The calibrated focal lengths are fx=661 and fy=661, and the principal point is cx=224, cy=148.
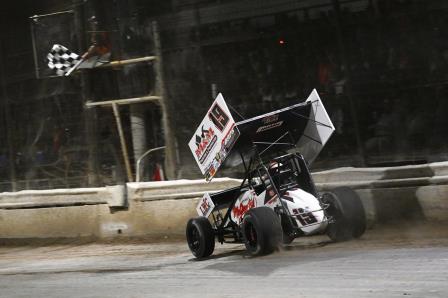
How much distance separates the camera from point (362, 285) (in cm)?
611

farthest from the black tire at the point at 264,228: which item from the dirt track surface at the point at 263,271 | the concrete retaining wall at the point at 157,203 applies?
the concrete retaining wall at the point at 157,203

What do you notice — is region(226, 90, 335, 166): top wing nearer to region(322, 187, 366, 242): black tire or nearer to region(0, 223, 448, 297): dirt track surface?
region(322, 187, 366, 242): black tire

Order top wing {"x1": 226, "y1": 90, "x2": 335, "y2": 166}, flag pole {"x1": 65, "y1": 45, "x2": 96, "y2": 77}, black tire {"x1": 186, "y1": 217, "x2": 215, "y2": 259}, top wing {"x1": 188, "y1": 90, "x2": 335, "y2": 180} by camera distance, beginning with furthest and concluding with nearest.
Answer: flag pole {"x1": 65, "y1": 45, "x2": 96, "y2": 77}, black tire {"x1": 186, "y1": 217, "x2": 215, "y2": 259}, top wing {"x1": 226, "y1": 90, "x2": 335, "y2": 166}, top wing {"x1": 188, "y1": 90, "x2": 335, "y2": 180}

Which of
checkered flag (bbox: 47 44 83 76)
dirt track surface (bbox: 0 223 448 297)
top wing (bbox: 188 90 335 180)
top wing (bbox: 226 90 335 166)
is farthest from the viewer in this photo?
checkered flag (bbox: 47 44 83 76)

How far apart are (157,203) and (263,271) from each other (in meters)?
4.21

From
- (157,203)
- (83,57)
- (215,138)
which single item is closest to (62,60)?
(83,57)

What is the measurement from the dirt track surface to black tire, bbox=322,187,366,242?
19cm

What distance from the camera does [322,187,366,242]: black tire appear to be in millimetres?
8379

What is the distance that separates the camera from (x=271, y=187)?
28.0 feet

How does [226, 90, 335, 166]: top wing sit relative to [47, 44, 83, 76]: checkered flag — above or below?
below

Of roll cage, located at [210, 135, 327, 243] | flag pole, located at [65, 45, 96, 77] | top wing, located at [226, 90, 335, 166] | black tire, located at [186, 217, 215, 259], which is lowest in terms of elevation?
black tire, located at [186, 217, 215, 259]

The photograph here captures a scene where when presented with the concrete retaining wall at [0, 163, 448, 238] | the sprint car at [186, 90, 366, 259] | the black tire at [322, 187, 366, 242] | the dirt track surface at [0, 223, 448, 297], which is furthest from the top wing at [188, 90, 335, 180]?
the dirt track surface at [0, 223, 448, 297]

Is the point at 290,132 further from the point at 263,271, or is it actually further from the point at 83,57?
the point at 83,57

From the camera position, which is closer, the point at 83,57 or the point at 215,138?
the point at 215,138
